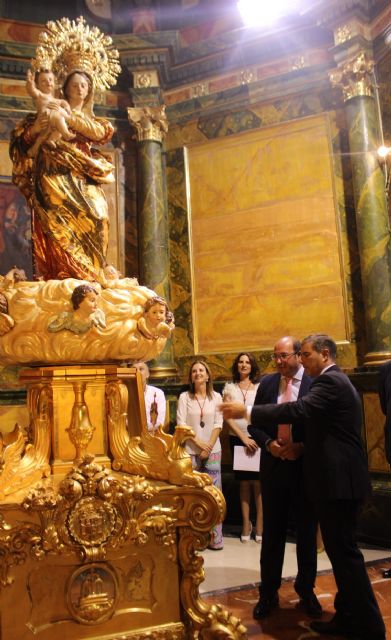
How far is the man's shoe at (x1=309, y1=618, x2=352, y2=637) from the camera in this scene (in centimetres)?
317

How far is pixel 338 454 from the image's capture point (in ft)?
10.4

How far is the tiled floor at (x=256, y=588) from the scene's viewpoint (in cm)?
331

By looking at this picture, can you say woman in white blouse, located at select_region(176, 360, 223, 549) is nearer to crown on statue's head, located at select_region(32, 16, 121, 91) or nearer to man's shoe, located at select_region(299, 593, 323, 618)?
man's shoe, located at select_region(299, 593, 323, 618)

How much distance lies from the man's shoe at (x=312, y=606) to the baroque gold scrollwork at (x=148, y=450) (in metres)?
1.36

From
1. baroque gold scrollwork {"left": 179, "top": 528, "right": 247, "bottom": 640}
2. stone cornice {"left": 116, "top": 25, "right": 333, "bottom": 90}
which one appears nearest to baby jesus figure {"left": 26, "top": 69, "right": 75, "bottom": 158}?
baroque gold scrollwork {"left": 179, "top": 528, "right": 247, "bottom": 640}

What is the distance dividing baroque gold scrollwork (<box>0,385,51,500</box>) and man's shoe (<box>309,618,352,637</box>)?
69.5 inches

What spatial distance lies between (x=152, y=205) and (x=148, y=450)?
464 centimetres

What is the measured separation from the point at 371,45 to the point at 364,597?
5.54 m

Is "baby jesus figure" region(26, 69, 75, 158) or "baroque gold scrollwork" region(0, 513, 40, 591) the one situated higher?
"baby jesus figure" region(26, 69, 75, 158)

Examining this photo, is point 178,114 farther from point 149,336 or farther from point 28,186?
point 149,336

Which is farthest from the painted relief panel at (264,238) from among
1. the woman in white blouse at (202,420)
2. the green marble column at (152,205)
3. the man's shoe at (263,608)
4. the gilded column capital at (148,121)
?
the man's shoe at (263,608)

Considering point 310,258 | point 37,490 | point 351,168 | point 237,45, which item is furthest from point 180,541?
point 237,45

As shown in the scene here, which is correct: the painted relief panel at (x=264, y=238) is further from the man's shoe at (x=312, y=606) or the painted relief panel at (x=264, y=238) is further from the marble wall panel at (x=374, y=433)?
the man's shoe at (x=312, y=606)

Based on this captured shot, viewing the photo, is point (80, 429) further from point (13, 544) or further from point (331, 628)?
point (331, 628)
